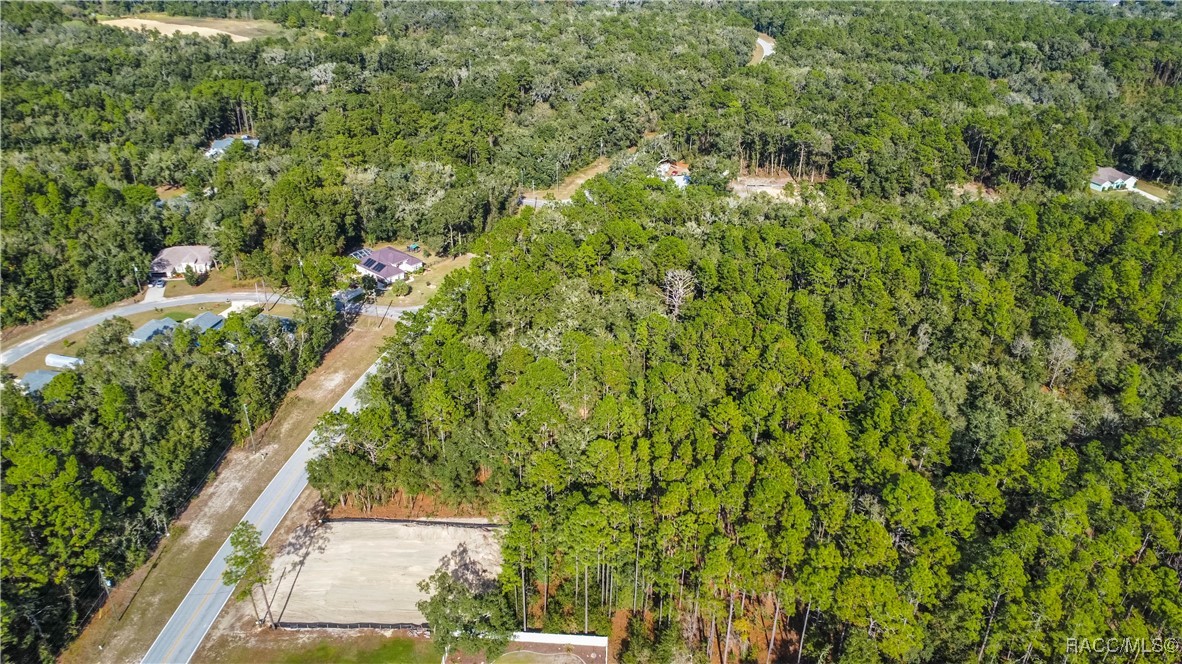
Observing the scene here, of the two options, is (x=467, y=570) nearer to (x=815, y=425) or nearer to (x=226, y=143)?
(x=815, y=425)

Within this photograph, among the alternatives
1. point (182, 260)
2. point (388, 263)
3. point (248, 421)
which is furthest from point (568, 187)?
point (248, 421)

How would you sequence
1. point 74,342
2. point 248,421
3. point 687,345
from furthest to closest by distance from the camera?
point 74,342, point 248,421, point 687,345

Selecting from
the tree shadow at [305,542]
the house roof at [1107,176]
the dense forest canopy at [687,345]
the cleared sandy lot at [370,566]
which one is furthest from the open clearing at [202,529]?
the house roof at [1107,176]

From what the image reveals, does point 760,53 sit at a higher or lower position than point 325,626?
higher

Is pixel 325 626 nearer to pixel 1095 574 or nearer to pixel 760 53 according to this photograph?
pixel 1095 574

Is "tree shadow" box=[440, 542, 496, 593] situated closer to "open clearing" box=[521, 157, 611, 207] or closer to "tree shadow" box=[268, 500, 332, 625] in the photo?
"tree shadow" box=[268, 500, 332, 625]

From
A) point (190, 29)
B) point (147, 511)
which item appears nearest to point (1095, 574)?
point (147, 511)

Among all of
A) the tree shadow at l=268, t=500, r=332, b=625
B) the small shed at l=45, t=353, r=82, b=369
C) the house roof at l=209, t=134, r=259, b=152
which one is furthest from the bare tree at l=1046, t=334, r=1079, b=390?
the house roof at l=209, t=134, r=259, b=152
